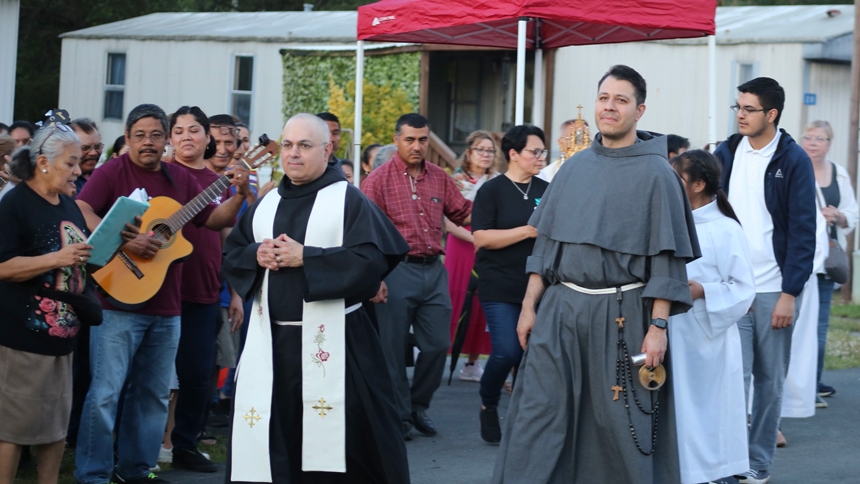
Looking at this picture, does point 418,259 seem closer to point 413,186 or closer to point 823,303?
point 413,186

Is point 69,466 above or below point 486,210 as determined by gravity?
below

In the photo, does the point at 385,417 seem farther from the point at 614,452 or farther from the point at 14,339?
the point at 14,339

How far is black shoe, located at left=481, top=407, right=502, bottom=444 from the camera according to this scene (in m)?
7.31

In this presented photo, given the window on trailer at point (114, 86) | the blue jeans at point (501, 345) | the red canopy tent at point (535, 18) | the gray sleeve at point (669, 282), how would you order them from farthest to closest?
the window on trailer at point (114, 86), the red canopy tent at point (535, 18), the blue jeans at point (501, 345), the gray sleeve at point (669, 282)

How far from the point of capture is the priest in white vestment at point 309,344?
5133 millimetres

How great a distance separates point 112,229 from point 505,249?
9.17ft

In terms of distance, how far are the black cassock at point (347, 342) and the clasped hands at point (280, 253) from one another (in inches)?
4.1

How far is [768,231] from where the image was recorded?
636 cm

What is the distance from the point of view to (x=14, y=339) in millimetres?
4945

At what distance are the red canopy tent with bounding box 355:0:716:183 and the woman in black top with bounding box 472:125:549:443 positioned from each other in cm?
104

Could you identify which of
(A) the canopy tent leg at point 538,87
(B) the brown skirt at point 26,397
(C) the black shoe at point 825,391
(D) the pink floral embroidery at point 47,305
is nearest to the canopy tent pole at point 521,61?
(A) the canopy tent leg at point 538,87

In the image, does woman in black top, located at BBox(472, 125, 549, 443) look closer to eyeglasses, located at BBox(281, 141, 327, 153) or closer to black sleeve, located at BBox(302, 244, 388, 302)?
black sleeve, located at BBox(302, 244, 388, 302)

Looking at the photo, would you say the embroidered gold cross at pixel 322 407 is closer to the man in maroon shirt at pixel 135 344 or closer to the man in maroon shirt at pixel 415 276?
the man in maroon shirt at pixel 135 344

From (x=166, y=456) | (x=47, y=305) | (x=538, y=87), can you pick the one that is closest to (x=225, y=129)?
(x=166, y=456)
